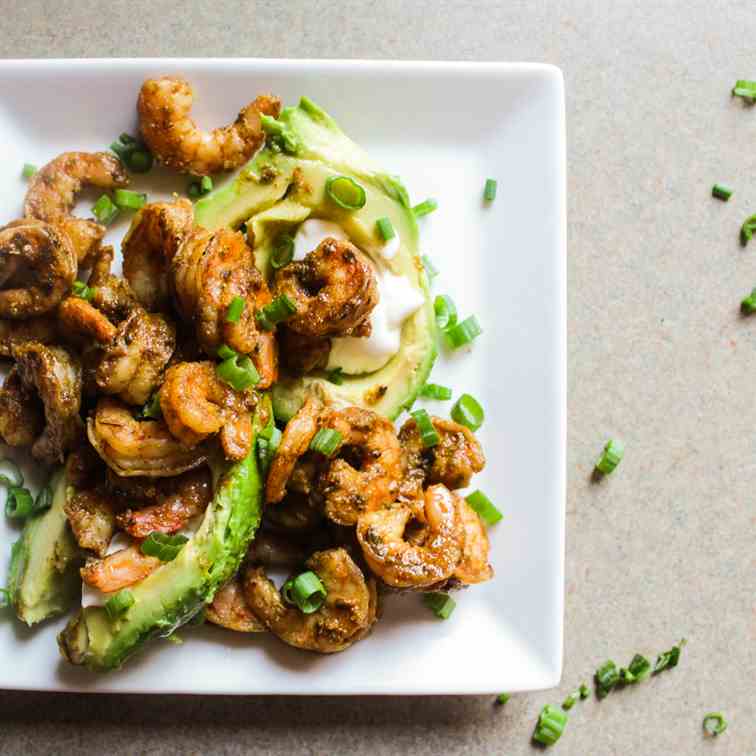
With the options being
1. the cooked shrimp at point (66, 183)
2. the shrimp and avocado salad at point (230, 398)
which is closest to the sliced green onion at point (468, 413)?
the shrimp and avocado salad at point (230, 398)

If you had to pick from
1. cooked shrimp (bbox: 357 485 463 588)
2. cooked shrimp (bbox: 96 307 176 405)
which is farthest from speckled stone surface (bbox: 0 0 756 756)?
cooked shrimp (bbox: 96 307 176 405)

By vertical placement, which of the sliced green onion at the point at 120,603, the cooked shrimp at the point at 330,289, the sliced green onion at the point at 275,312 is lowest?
the sliced green onion at the point at 120,603

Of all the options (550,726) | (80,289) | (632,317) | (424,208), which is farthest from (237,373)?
(550,726)

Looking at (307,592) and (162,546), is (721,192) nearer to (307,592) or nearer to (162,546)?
(307,592)

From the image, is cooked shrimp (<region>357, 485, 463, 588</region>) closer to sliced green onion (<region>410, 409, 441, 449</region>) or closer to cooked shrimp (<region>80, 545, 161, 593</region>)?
sliced green onion (<region>410, 409, 441, 449</region>)

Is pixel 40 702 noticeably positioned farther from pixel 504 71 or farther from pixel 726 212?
pixel 726 212

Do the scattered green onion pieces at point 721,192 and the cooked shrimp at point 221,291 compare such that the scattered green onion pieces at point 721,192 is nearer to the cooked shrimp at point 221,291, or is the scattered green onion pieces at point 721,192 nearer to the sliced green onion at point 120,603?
the cooked shrimp at point 221,291

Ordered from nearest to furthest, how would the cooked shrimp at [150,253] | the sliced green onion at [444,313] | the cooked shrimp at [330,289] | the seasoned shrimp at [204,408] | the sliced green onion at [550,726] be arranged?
the seasoned shrimp at [204,408]
the cooked shrimp at [330,289]
the cooked shrimp at [150,253]
the sliced green onion at [444,313]
the sliced green onion at [550,726]

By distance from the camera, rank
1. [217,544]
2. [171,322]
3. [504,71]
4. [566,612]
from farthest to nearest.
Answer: [566,612] → [504,71] → [171,322] → [217,544]

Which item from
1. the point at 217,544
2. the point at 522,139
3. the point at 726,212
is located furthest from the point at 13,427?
the point at 726,212
